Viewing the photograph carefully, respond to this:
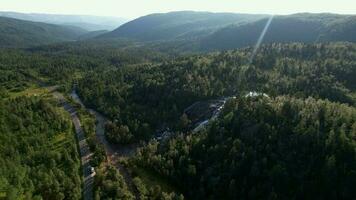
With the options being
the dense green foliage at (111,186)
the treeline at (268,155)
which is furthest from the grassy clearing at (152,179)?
the dense green foliage at (111,186)

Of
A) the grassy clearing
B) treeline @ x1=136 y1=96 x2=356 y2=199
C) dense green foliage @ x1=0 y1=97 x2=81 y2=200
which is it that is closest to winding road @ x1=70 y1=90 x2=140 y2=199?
the grassy clearing

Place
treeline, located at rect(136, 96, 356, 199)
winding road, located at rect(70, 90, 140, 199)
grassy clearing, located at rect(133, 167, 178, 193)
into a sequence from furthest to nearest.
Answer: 1. winding road, located at rect(70, 90, 140, 199)
2. grassy clearing, located at rect(133, 167, 178, 193)
3. treeline, located at rect(136, 96, 356, 199)

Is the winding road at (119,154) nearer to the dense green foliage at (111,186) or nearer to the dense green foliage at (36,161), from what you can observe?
the dense green foliage at (111,186)

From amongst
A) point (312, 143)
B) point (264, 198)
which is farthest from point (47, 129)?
point (312, 143)

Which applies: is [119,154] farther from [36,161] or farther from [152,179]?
[36,161]

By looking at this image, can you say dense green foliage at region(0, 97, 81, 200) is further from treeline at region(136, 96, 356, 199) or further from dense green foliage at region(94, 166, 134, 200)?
treeline at region(136, 96, 356, 199)
